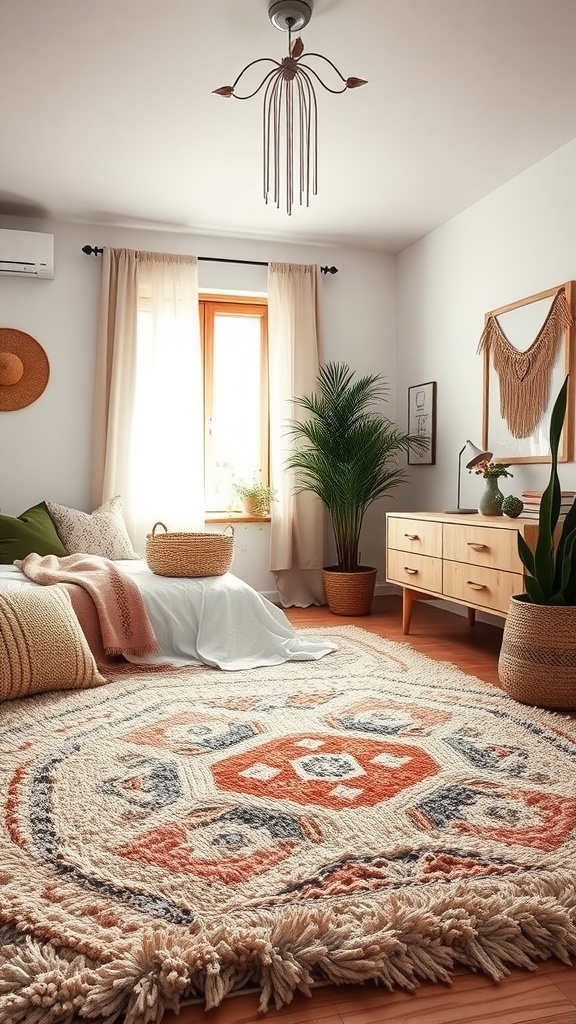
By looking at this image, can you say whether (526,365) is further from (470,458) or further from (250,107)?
(250,107)

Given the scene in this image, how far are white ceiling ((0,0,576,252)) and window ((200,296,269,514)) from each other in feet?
2.35

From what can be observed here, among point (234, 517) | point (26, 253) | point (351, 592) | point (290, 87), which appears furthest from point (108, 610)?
point (26, 253)

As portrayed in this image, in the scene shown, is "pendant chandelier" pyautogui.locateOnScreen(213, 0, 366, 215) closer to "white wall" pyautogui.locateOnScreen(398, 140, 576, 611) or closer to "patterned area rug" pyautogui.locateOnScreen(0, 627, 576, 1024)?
"white wall" pyautogui.locateOnScreen(398, 140, 576, 611)

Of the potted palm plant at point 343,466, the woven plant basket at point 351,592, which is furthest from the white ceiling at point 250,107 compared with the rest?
the woven plant basket at point 351,592

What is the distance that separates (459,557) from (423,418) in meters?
1.80

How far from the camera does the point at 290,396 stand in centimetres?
524

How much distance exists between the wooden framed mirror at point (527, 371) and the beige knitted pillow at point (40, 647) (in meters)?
2.48

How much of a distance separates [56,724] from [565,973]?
5.65ft

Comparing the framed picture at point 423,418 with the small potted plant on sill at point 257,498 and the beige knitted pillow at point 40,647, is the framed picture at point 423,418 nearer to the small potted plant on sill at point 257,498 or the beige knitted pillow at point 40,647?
the small potted plant on sill at point 257,498

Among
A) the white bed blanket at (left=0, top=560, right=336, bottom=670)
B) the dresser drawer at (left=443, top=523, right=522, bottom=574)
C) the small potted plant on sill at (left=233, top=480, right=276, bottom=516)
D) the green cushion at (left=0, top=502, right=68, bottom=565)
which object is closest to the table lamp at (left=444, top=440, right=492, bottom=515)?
the dresser drawer at (left=443, top=523, right=522, bottom=574)

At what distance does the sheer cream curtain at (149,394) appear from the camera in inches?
192

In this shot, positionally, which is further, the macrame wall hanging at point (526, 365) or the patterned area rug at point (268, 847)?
the macrame wall hanging at point (526, 365)

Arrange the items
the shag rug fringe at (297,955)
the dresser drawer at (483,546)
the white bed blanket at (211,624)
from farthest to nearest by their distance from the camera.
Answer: the white bed blanket at (211,624)
the dresser drawer at (483,546)
the shag rug fringe at (297,955)

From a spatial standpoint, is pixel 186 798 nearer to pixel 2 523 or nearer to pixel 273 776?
pixel 273 776
